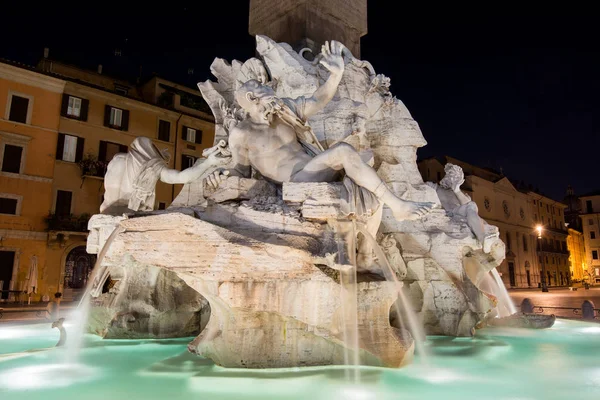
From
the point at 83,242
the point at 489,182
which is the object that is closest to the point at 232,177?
the point at 83,242

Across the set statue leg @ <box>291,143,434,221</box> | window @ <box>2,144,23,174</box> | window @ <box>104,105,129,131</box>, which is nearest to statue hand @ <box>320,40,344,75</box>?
statue leg @ <box>291,143,434,221</box>

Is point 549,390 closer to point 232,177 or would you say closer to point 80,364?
point 232,177

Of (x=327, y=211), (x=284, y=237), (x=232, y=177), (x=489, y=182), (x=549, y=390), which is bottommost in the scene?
(x=549, y=390)

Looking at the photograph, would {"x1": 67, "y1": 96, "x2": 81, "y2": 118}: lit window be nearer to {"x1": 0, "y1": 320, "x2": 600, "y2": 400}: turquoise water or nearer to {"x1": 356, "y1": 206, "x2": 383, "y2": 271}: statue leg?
{"x1": 0, "y1": 320, "x2": 600, "y2": 400}: turquoise water

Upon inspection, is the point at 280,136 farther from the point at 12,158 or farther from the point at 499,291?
the point at 12,158

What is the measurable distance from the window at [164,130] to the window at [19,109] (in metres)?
6.59

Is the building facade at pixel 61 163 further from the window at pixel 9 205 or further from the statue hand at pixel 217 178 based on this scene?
the statue hand at pixel 217 178

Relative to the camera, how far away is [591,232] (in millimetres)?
63312

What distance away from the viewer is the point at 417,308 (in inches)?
238

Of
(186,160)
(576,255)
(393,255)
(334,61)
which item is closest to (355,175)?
(334,61)

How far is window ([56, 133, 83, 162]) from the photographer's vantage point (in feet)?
75.0

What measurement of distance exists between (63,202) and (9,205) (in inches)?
88.6

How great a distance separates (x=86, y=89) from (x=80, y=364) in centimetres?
2254

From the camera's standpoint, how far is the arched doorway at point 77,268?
22.1 m
